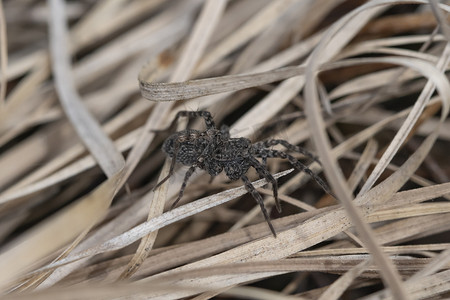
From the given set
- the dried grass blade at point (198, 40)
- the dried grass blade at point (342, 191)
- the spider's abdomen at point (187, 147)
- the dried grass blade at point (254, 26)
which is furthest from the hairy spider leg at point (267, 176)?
the dried grass blade at point (254, 26)

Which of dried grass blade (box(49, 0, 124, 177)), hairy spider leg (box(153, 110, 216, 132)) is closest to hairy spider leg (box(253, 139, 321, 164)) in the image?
hairy spider leg (box(153, 110, 216, 132))

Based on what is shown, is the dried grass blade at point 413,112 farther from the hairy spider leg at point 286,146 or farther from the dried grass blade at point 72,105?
the dried grass blade at point 72,105

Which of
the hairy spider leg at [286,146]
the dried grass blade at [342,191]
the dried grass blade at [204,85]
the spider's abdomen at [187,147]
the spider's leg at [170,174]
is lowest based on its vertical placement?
the dried grass blade at [342,191]

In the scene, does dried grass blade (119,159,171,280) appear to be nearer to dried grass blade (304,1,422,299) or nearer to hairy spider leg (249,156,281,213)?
hairy spider leg (249,156,281,213)

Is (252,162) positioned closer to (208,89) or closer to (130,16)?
(208,89)

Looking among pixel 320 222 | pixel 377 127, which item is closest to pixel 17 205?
pixel 320 222

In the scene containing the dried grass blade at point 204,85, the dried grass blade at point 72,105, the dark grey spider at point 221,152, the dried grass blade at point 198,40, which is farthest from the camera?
the dried grass blade at point 198,40

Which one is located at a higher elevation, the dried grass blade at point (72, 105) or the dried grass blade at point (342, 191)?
the dried grass blade at point (72, 105)

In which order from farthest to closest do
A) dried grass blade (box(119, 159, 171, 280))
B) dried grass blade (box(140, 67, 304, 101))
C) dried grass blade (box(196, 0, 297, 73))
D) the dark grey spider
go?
dried grass blade (box(196, 0, 297, 73)), the dark grey spider, dried grass blade (box(140, 67, 304, 101)), dried grass blade (box(119, 159, 171, 280))
